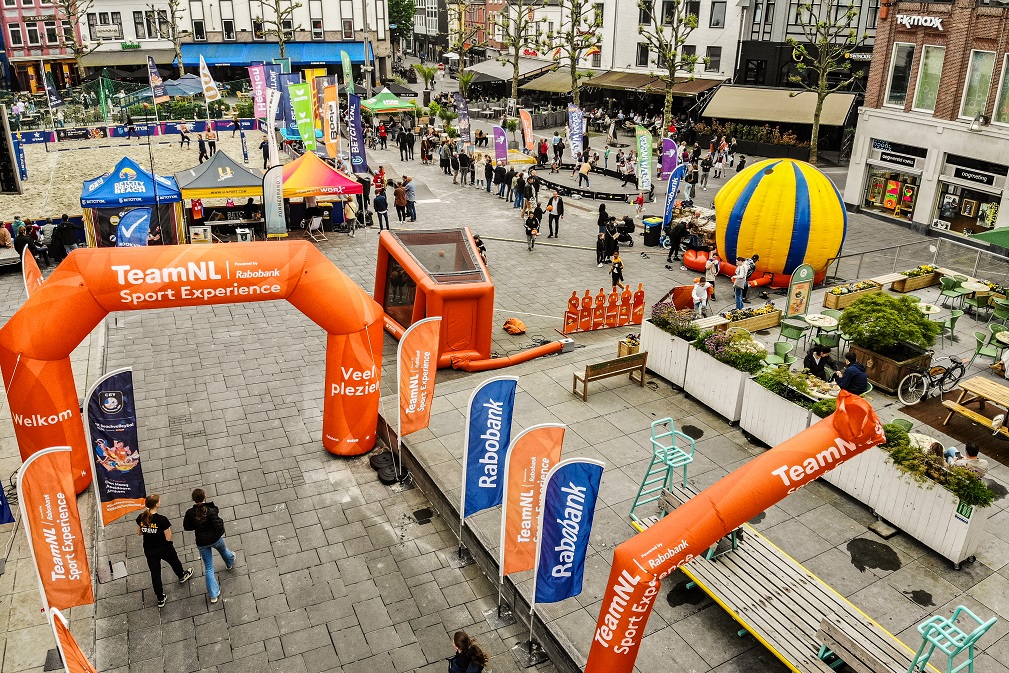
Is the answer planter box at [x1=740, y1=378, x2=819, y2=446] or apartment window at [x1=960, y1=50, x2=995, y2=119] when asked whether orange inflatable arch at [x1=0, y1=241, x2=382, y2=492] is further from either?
apartment window at [x1=960, y1=50, x2=995, y2=119]

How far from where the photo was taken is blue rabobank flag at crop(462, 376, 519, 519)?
991 centimetres

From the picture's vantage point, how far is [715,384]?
46.3 feet

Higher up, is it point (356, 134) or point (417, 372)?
point (356, 134)

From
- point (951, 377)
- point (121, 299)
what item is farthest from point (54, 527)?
point (951, 377)

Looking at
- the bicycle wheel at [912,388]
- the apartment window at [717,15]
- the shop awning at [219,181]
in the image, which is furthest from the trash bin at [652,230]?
the apartment window at [717,15]

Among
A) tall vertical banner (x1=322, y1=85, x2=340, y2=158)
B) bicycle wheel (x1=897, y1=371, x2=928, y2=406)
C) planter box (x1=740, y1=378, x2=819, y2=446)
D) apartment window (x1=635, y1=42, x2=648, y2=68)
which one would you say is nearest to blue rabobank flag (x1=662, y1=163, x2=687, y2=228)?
bicycle wheel (x1=897, y1=371, x2=928, y2=406)

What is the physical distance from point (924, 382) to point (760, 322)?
3.95 m

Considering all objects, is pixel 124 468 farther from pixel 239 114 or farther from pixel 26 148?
pixel 239 114

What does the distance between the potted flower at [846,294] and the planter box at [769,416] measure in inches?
249

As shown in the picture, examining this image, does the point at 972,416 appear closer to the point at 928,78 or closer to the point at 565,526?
→ the point at 565,526

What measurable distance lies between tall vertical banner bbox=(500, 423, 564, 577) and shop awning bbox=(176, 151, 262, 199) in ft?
55.3

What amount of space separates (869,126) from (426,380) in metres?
24.0

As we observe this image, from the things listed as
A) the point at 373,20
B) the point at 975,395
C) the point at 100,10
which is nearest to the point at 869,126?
the point at 975,395

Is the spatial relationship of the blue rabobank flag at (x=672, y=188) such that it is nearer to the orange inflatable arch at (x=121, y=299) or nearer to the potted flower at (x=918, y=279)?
the potted flower at (x=918, y=279)
